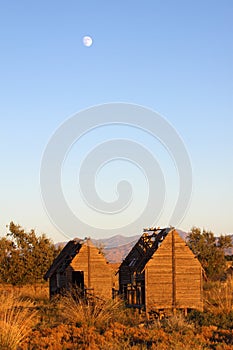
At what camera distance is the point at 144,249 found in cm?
3109

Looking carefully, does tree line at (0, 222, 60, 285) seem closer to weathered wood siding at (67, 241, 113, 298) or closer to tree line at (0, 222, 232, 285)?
tree line at (0, 222, 232, 285)

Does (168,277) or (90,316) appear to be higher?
(168,277)

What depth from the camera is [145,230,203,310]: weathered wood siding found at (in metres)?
28.5

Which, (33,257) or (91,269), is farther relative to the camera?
(33,257)

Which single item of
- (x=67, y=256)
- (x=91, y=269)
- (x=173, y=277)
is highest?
(x=67, y=256)

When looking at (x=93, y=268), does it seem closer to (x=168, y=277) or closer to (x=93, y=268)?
(x=93, y=268)

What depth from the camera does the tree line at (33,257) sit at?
1967 inches

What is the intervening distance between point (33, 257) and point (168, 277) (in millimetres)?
24260

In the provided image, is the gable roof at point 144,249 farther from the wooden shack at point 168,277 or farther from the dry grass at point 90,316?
the dry grass at point 90,316

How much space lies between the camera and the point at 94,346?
1603 centimetres

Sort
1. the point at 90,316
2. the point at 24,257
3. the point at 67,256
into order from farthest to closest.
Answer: the point at 24,257
the point at 67,256
the point at 90,316

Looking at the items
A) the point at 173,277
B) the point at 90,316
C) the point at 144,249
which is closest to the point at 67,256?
the point at 144,249

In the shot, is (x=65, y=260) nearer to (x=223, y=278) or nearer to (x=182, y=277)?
(x=182, y=277)

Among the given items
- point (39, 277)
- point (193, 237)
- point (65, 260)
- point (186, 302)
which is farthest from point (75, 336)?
point (193, 237)
